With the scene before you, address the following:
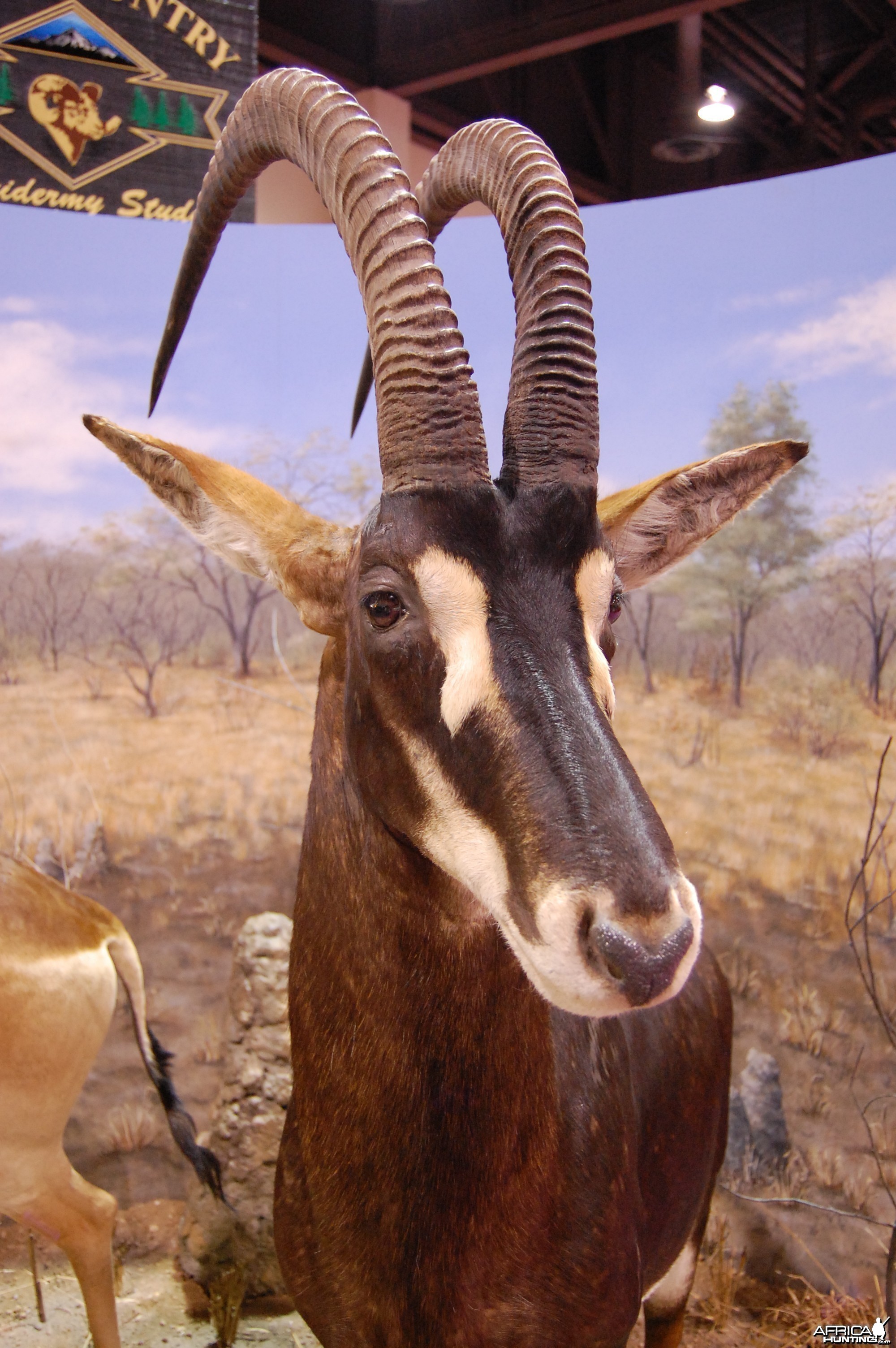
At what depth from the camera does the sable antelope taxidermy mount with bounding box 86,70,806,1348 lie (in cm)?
130

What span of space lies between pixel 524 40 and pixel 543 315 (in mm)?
2163

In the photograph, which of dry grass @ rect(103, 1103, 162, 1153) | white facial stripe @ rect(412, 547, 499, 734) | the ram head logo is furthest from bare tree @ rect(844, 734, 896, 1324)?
the ram head logo

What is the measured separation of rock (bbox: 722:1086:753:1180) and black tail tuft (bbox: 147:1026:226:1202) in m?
2.08

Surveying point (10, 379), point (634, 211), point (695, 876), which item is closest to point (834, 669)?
point (695, 876)

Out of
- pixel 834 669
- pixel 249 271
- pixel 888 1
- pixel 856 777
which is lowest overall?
pixel 856 777

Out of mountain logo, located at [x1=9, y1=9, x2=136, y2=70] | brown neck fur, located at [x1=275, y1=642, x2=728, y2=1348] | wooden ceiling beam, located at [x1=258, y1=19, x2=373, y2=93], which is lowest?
brown neck fur, located at [x1=275, y1=642, x2=728, y2=1348]

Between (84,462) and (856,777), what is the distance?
11.8 feet

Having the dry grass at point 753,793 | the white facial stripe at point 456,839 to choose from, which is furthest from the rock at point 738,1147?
the white facial stripe at point 456,839

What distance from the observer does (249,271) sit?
3889 millimetres

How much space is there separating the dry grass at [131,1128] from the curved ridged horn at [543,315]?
138 inches

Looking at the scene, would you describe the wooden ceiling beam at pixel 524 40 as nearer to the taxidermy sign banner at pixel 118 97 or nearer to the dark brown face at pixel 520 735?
the taxidermy sign banner at pixel 118 97

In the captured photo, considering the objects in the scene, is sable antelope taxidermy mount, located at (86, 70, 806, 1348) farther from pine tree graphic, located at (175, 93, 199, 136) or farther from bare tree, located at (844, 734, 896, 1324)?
bare tree, located at (844, 734, 896, 1324)

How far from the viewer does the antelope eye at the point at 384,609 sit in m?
1.53

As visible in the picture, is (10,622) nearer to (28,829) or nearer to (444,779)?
(28,829)
